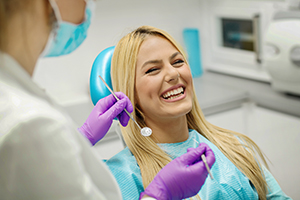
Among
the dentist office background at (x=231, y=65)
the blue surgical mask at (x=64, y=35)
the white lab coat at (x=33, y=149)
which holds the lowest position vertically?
the dentist office background at (x=231, y=65)

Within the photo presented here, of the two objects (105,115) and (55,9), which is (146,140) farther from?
(55,9)

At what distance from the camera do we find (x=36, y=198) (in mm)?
600

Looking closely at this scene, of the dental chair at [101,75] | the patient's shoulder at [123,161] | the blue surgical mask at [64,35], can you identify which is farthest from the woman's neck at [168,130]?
the blue surgical mask at [64,35]

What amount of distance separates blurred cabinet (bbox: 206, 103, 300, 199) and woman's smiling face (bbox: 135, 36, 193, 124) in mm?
1204

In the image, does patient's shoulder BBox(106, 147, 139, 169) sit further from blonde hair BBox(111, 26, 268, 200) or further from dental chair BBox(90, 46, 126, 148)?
dental chair BBox(90, 46, 126, 148)

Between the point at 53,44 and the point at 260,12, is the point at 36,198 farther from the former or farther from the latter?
the point at 260,12

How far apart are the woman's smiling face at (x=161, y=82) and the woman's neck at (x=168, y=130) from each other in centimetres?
2

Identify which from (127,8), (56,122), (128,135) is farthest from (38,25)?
(127,8)

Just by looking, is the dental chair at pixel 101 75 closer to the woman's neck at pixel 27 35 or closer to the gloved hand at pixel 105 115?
the gloved hand at pixel 105 115

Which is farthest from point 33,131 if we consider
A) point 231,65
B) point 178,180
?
point 231,65

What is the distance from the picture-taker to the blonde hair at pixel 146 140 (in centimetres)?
132

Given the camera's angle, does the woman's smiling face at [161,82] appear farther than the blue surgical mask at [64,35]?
Yes

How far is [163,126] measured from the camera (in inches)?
54.9

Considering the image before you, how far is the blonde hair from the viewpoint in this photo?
1.32 metres
